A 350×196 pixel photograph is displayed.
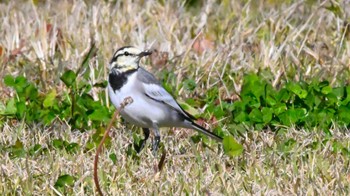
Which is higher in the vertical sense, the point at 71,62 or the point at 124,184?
the point at 124,184

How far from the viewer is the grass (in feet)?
18.7

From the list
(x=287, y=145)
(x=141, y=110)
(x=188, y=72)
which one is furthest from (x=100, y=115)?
(x=287, y=145)

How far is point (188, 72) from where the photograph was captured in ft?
26.5

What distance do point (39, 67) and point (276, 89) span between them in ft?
6.09

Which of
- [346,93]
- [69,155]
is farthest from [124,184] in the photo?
[346,93]

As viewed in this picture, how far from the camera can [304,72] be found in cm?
804

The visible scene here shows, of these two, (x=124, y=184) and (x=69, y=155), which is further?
(x=69, y=155)

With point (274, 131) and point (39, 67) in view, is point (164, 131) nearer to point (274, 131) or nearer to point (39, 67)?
point (274, 131)

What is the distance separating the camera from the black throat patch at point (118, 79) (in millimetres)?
6617

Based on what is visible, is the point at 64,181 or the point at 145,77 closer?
the point at 64,181

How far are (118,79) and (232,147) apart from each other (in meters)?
0.96

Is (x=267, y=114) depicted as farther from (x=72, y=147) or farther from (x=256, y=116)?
(x=72, y=147)

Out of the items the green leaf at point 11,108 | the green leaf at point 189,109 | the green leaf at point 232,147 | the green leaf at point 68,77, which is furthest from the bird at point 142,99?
the green leaf at point 11,108

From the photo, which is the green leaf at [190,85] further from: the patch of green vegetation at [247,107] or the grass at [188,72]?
the patch of green vegetation at [247,107]
